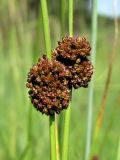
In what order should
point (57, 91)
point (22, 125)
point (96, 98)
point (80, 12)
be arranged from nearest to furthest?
point (57, 91) < point (80, 12) < point (22, 125) < point (96, 98)

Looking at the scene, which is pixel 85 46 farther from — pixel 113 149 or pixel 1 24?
pixel 1 24

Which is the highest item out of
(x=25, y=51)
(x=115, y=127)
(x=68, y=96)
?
(x=68, y=96)

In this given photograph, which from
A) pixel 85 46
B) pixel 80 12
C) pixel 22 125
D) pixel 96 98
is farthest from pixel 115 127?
pixel 85 46

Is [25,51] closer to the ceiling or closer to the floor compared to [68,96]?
closer to the floor

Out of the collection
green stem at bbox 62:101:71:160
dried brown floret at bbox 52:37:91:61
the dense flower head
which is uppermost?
dried brown floret at bbox 52:37:91:61

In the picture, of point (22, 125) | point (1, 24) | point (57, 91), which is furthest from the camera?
point (1, 24)
